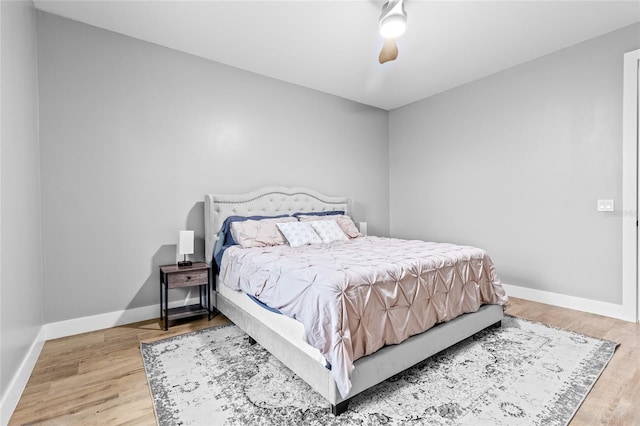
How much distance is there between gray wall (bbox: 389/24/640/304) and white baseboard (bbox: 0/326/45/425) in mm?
4650

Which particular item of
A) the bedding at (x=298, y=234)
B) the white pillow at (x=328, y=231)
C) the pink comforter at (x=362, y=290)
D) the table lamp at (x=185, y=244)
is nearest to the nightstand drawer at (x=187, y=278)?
the table lamp at (x=185, y=244)

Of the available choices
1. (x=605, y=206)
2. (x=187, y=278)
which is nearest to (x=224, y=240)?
(x=187, y=278)

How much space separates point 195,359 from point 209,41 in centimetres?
300

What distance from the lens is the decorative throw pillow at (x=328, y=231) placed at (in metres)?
3.54

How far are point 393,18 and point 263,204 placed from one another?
2368mm

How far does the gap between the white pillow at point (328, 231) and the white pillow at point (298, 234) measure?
0.29ft

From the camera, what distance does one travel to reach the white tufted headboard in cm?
337

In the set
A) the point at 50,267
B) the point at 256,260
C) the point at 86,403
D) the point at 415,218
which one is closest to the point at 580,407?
the point at 256,260

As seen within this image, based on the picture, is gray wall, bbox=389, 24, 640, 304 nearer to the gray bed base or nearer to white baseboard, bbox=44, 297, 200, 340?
the gray bed base

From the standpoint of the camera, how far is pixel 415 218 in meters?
5.04

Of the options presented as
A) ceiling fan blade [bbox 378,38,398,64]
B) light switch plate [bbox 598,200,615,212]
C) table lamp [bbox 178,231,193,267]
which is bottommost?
table lamp [bbox 178,231,193,267]

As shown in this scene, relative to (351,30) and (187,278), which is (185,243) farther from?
(351,30)

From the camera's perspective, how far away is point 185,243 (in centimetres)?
306

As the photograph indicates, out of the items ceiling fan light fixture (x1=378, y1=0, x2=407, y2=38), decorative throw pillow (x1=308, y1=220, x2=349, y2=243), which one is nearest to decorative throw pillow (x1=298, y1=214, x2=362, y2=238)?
decorative throw pillow (x1=308, y1=220, x2=349, y2=243)
